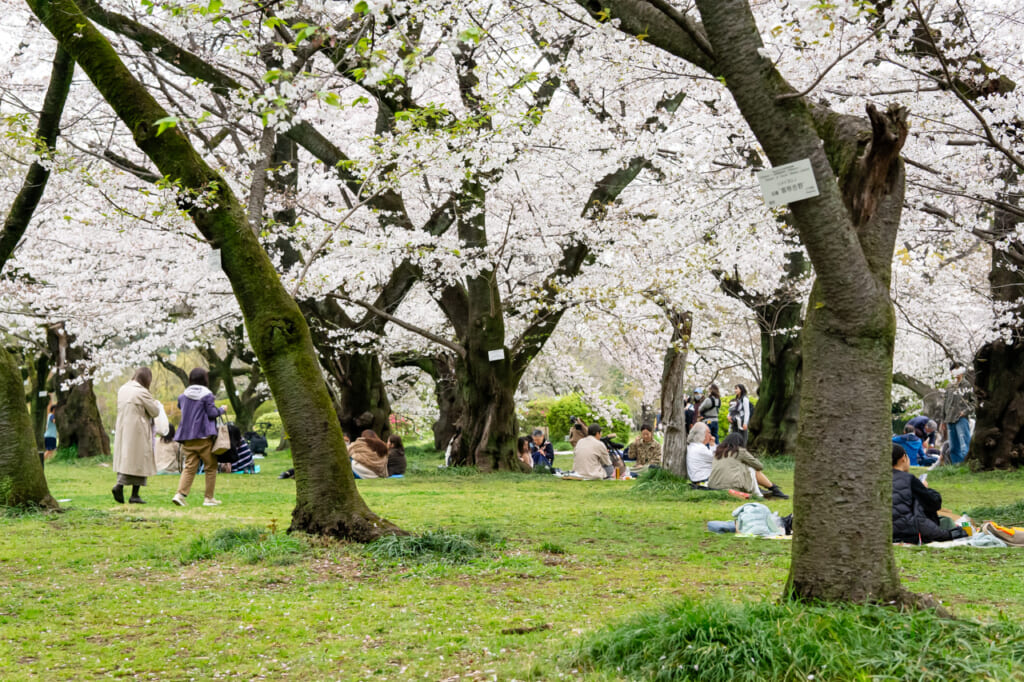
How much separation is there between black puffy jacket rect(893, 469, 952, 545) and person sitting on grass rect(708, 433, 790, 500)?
371 cm

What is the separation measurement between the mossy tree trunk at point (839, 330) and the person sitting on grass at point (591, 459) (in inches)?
467

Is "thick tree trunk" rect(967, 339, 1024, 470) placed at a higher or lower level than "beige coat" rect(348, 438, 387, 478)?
higher

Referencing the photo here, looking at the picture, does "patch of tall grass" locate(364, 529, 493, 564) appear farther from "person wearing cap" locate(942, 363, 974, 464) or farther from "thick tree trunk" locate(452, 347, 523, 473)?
"person wearing cap" locate(942, 363, 974, 464)

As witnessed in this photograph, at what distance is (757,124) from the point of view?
4.37m

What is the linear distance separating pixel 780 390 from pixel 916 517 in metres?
11.8

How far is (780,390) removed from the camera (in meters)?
19.3

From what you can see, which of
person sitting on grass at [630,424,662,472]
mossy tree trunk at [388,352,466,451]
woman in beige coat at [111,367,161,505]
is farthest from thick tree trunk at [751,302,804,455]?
woman in beige coat at [111,367,161,505]

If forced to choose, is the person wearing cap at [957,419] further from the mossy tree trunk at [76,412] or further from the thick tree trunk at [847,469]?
the mossy tree trunk at [76,412]

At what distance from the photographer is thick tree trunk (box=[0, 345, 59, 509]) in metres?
8.86

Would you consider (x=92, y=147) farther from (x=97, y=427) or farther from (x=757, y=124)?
(x=757, y=124)

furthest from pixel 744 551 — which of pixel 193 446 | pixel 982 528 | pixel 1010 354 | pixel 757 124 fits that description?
pixel 1010 354

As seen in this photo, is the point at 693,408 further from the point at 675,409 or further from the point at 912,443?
the point at 675,409

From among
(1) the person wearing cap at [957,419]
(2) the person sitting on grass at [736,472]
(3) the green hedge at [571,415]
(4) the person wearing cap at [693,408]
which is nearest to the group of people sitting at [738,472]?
(2) the person sitting on grass at [736,472]

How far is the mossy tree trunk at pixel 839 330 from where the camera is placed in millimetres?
4133
